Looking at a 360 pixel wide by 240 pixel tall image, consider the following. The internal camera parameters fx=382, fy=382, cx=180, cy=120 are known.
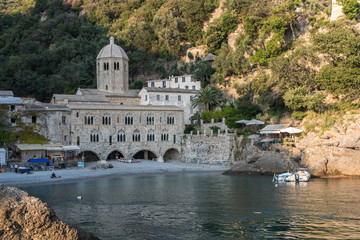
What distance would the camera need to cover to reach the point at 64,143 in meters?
47.5

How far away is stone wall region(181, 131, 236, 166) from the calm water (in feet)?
34.9

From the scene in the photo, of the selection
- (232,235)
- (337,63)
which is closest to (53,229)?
(232,235)

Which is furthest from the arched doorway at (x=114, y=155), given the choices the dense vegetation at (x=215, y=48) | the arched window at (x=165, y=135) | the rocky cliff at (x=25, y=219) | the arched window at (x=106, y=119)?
the rocky cliff at (x=25, y=219)

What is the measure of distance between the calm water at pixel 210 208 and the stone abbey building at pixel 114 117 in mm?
11115

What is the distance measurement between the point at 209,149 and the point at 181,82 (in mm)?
17166

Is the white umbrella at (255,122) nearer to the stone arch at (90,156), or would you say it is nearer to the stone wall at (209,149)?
the stone wall at (209,149)

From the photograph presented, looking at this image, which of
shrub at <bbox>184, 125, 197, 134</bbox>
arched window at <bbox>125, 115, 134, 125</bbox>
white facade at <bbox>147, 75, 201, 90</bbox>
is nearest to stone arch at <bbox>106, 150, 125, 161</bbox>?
arched window at <bbox>125, 115, 134, 125</bbox>

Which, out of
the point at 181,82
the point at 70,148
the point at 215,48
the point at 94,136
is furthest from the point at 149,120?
the point at 215,48

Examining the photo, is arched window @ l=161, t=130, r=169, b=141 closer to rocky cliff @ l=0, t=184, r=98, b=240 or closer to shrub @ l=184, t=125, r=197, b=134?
shrub @ l=184, t=125, r=197, b=134

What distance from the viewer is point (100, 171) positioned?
145 ft

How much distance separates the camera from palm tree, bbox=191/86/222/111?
2251 inches

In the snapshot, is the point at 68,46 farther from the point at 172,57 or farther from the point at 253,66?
the point at 253,66

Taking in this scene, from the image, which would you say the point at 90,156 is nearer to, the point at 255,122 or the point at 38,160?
the point at 38,160

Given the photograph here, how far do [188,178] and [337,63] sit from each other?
24.2 metres
